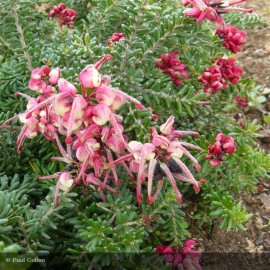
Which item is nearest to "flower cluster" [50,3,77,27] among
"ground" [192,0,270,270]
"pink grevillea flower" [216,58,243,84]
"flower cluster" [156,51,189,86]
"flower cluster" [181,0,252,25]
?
"flower cluster" [156,51,189,86]

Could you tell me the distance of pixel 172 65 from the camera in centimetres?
228

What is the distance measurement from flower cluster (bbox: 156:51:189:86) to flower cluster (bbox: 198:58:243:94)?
0.12 m

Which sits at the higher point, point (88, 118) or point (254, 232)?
point (88, 118)

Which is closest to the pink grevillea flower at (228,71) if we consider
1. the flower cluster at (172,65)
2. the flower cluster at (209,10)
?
the flower cluster at (172,65)

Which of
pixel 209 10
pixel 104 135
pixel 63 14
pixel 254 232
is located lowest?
pixel 254 232

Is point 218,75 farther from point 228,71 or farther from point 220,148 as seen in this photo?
point 220,148

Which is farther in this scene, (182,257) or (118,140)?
(182,257)

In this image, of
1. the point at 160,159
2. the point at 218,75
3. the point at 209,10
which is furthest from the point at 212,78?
the point at 160,159

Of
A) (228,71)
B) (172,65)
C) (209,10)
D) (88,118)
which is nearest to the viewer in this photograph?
(88,118)

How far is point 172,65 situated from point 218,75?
0.27m

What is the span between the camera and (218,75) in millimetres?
2291

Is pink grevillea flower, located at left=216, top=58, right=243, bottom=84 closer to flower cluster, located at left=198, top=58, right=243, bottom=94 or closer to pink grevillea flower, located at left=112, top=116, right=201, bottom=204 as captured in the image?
flower cluster, located at left=198, top=58, right=243, bottom=94

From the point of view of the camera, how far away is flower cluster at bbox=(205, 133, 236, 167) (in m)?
1.85

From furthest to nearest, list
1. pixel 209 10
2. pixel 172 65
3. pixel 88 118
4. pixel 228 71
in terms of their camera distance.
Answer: pixel 228 71
pixel 172 65
pixel 209 10
pixel 88 118
